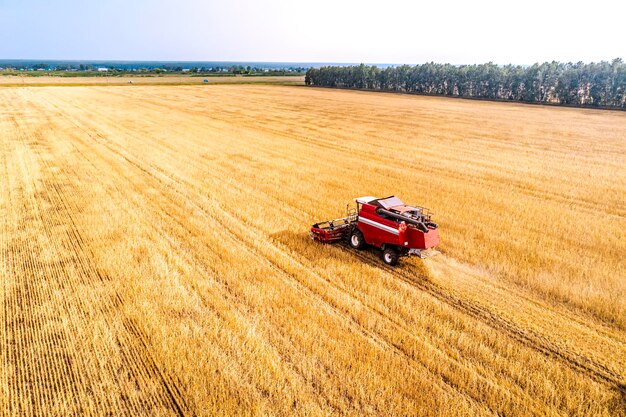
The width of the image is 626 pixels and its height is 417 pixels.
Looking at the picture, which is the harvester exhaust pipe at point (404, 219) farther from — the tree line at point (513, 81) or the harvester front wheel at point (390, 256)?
the tree line at point (513, 81)

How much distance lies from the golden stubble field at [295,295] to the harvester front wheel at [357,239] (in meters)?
0.35

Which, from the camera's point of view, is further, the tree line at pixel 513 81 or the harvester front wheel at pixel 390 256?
the tree line at pixel 513 81

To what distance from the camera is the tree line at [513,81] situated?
69.6 metres

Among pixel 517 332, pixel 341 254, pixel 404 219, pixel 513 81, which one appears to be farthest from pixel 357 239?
pixel 513 81

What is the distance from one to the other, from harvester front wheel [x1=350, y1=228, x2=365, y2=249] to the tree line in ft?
250

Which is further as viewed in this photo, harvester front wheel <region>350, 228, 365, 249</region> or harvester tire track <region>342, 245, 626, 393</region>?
harvester front wheel <region>350, 228, 365, 249</region>

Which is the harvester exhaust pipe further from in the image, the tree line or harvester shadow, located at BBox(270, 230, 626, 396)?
the tree line

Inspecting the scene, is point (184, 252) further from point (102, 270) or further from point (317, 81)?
point (317, 81)

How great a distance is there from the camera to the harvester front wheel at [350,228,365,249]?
477 inches

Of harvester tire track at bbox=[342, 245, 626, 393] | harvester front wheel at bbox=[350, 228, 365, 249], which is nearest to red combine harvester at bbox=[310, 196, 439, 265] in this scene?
harvester front wheel at bbox=[350, 228, 365, 249]

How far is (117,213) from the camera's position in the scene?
1502 cm

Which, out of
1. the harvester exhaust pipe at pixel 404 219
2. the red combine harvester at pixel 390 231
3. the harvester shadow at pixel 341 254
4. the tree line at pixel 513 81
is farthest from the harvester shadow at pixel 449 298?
the tree line at pixel 513 81

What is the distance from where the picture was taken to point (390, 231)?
36.2 ft

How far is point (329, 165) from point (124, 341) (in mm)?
16285
